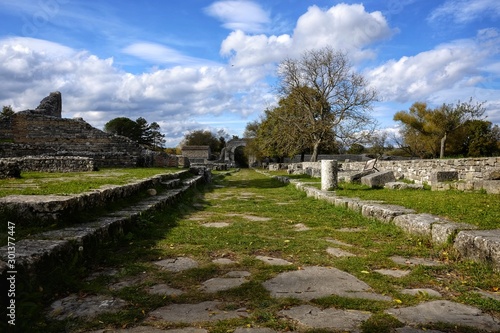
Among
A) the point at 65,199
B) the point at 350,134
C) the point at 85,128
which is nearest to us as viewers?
the point at 65,199

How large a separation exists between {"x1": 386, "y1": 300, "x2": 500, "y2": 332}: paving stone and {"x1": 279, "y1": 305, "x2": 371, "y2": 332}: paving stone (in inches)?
9.5

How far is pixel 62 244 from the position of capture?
3.23 m

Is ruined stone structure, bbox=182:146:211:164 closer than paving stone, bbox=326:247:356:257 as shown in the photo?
No

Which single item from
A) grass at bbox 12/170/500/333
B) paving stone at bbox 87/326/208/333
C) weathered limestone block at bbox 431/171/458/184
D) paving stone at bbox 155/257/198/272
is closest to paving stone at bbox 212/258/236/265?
grass at bbox 12/170/500/333

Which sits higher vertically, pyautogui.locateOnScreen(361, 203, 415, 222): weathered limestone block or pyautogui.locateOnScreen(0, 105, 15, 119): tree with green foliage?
pyautogui.locateOnScreen(0, 105, 15, 119): tree with green foliage

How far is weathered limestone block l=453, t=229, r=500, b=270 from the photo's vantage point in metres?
3.25

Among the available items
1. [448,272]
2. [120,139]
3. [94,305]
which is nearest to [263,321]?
[94,305]

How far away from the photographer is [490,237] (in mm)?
3484

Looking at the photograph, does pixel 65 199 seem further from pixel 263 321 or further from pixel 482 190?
pixel 482 190

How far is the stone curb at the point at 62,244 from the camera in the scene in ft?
8.84

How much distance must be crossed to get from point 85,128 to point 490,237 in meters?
21.8

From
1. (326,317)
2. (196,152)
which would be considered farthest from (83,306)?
(196,152)

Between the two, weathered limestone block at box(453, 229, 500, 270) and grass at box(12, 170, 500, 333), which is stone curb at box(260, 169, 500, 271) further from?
grass at box(12, 170, 500, 333)

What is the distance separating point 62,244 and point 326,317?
2264 millimetres
